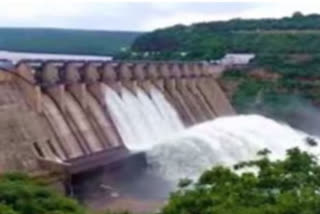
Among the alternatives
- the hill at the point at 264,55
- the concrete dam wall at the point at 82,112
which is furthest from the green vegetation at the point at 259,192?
the hill at the point at 264,55

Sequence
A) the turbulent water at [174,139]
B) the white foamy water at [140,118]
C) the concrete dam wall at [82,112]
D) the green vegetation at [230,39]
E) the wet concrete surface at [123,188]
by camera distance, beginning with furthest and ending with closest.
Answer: the green vegetation at [230,39], the white foamy water at [140,118], the turbulent water at [174,139], the wet concrete surface at [123,188], the concrete dam wall at [82,112]

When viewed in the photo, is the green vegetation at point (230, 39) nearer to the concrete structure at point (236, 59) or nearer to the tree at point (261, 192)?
the concrete structure at point (236, 59)

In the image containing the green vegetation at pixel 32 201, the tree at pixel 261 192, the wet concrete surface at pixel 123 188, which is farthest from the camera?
the wet concrete surface at pixel 123 188

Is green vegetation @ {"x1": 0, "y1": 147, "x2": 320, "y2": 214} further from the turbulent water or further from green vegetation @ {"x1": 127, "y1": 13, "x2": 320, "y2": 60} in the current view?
green vegetation @ {"x1": 127, "y1": 13, "x2": 320, "y2": 60}

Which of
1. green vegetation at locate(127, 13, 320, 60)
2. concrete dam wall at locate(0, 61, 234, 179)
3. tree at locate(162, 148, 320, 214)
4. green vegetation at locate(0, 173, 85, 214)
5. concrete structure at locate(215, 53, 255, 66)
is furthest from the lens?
green vegetation at locate(127, 13, 320, 60)

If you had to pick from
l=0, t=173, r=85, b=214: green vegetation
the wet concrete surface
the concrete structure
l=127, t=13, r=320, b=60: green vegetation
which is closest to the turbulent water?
the wet concrete surface
